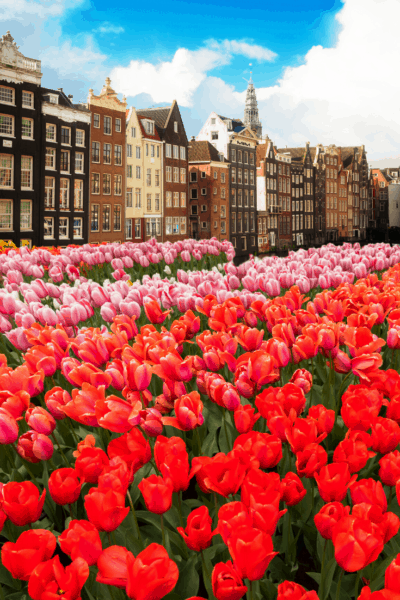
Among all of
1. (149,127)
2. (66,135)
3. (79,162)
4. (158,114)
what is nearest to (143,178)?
(149,127)

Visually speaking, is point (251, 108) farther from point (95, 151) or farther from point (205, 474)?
point (205, 474)

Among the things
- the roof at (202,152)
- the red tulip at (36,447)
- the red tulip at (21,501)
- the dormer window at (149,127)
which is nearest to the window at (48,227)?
the dormer window at (149,127)

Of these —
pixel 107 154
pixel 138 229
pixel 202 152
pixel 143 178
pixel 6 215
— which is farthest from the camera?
pixel 202 152

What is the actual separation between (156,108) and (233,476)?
153 feet

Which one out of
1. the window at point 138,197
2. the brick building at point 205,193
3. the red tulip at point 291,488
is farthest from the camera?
the brick building at point 205,193

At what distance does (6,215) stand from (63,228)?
4324mm

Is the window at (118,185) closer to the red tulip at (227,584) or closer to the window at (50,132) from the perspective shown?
the window at (50,132)

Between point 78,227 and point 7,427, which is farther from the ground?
point 78,227

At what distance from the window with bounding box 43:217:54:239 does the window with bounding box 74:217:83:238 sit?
2288 millimetres

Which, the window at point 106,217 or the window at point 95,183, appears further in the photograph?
the window at point 106,217

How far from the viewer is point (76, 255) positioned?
6.54 metres

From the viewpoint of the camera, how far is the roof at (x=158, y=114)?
43.2m

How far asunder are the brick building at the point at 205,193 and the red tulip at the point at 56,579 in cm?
4645

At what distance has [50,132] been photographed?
32438mm
